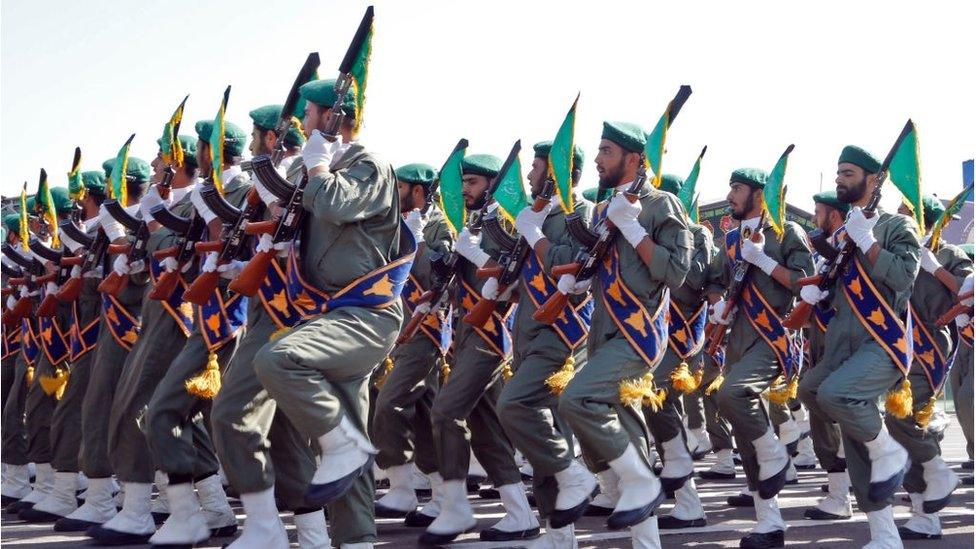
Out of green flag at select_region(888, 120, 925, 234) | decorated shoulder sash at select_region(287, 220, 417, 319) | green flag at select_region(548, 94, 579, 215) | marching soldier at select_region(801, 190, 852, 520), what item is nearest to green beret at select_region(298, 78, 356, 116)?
decorated shoulder sash at select_region(287, 220, 417, 319)

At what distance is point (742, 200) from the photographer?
8773mm

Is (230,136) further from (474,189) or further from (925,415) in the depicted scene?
(925,415)

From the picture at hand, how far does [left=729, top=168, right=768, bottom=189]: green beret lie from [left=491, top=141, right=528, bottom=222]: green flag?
1.65m

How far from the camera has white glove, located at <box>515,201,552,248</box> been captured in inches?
290

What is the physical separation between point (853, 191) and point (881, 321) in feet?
3.18

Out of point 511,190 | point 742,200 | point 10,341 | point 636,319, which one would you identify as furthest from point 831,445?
point 10,341

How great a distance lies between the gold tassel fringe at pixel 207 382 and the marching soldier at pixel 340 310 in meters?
1.09

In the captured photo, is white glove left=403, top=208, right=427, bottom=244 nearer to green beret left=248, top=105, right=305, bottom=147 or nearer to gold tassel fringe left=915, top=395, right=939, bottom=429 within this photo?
green beret left=248, top=105, right=305, bottom=147

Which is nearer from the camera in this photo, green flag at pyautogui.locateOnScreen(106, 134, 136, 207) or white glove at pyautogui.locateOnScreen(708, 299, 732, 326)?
green flag at pyautogui.locateOnScreen(106, 134, 136, 207)

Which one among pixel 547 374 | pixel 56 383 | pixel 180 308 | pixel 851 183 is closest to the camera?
pixel 547 374

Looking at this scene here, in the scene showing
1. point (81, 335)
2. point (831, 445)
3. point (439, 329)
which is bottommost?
point (831, 445)

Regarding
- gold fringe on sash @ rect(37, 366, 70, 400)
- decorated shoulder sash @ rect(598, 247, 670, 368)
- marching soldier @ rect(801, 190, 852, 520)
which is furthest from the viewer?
A: gold fringe on sash @ rect(37, 366, 70, 400)

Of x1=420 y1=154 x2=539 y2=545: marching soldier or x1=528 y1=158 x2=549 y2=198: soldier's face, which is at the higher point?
x1=528 y1=158 x2=549 y2=198: soldier's face

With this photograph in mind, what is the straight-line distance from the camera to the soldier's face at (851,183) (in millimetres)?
7574
